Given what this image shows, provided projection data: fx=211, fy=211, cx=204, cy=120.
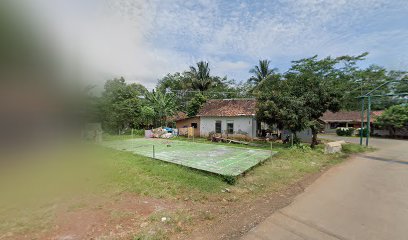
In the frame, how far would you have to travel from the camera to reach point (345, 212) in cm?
516

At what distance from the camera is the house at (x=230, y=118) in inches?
771

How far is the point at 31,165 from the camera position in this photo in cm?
270

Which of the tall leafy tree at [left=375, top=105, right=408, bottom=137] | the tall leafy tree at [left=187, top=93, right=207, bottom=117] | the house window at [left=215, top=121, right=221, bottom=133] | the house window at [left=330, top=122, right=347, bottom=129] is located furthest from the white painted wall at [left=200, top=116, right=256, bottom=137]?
the house window at [left=330, top=122, right=347, bottom=129]

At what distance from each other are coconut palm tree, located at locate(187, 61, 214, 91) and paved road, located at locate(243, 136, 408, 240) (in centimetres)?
2761

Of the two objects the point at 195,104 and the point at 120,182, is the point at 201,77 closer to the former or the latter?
the point at 195,104

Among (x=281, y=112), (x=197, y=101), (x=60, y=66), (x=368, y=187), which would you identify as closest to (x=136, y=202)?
(x=60, y=66)

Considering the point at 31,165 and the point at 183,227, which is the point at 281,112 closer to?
the point at 183,227

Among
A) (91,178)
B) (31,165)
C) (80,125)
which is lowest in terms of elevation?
(91,178)

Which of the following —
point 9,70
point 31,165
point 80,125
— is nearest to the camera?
point 9,70

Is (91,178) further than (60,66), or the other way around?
(91,178)

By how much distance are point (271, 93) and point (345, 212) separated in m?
10.8

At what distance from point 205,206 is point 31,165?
403 cm

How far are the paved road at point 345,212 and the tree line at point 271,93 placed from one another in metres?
4.19

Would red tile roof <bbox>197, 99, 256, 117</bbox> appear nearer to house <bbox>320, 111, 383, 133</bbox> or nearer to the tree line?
the tree line
